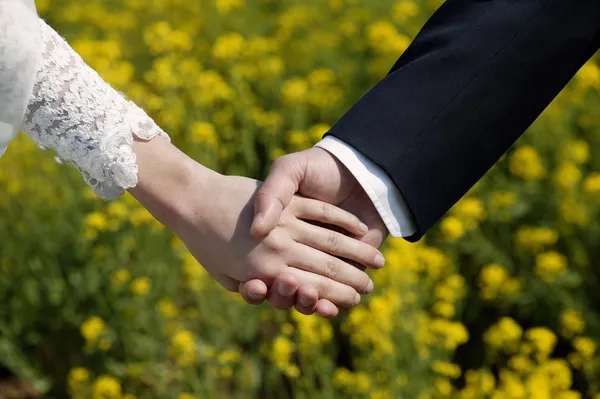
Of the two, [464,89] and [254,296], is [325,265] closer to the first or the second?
[254,296]

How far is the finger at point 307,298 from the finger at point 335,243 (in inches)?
4.7

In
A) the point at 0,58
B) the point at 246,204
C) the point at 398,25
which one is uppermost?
the point at 0,58

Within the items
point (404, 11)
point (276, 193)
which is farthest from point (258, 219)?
point (404, 11)

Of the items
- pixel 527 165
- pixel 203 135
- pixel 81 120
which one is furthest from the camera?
pixel 203 135

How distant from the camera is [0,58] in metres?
1.52

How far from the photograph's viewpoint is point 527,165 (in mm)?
3021

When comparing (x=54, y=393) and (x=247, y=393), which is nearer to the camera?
(x=247, y=393)

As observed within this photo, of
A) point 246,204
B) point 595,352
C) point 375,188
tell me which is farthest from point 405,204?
point 595,352

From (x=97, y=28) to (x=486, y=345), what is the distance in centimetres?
286

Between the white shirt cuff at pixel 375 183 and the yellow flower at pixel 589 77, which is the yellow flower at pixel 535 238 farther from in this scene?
the white shirt cuff at pixel 375 183

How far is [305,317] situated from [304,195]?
659 mm

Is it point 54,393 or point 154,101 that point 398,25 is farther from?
point 54,393

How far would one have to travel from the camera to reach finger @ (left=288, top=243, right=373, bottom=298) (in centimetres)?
200

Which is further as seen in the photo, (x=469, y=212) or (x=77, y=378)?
(x=469, y=212)
